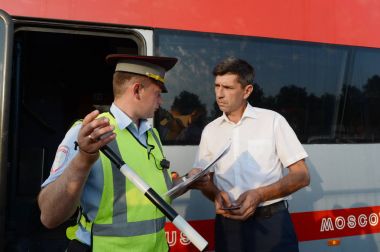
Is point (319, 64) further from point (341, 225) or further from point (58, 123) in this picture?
point (58, 123)

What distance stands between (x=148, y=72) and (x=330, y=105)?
6.21ft

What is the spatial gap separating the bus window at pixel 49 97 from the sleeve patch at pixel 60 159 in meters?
2.09

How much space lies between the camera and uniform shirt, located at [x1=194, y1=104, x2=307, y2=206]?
2309mm

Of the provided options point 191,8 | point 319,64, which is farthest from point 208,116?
point 319,64

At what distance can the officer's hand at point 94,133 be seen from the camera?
1.28 meters

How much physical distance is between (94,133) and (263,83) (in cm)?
201

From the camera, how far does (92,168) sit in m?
1.66

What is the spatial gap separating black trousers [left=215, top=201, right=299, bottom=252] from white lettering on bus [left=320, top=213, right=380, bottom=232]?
0.88 metres

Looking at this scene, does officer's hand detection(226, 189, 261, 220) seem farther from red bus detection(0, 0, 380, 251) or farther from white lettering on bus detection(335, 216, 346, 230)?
white lettering on bus detection(335, 216, 346, 230)

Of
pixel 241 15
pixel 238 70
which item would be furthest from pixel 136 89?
pixel 241 15

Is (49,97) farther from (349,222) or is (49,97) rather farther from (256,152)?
(349,222)

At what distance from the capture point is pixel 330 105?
128 inches

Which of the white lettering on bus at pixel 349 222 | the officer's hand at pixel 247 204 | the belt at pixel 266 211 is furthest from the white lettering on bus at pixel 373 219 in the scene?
the officer's hand at pixel 247 204

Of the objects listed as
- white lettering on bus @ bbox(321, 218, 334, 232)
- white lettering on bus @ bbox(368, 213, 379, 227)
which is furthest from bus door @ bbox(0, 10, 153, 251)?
white lettering on bus @ bbox(368, 213, 379, 227)
